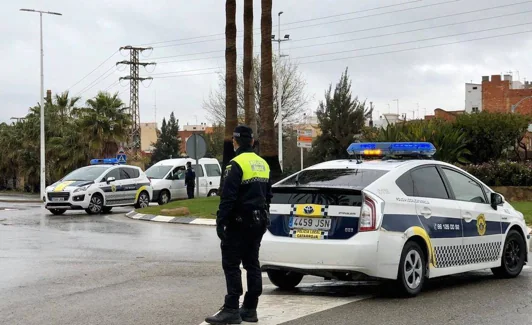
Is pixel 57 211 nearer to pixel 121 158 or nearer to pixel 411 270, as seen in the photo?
pixel 121 158

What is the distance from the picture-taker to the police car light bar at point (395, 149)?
9617mm

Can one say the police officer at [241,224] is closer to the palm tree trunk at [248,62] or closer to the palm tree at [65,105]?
the palm tree trunk at [248,62]

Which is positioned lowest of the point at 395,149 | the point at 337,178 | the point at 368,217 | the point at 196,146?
the point at 368,217

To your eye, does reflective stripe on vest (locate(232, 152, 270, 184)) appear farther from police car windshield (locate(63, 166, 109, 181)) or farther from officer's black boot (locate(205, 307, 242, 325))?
police car windshield (locate(63, 166, 109, 181))

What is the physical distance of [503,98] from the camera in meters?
81.4

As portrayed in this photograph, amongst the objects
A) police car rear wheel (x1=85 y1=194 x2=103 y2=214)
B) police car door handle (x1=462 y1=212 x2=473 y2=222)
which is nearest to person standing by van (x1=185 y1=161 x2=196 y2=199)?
police car rear wheel (x1=85 y1=194 x2=103 y2=214)

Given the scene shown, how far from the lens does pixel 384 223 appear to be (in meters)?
8.16

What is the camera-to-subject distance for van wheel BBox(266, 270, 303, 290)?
30.0ft

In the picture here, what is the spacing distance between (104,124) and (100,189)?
20.2 meters

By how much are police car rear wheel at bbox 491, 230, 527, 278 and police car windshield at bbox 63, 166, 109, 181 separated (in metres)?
17.3

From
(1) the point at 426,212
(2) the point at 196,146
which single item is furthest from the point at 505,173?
(1) the point at 426,212

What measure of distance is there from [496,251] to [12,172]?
5828cm

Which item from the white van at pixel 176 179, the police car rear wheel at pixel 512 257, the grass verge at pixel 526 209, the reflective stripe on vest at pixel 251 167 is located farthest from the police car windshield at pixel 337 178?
the white van at pixel 176 179

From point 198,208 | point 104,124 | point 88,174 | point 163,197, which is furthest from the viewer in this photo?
point 104,124
